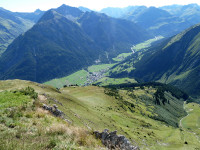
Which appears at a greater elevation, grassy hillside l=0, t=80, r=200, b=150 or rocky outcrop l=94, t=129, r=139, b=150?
rocky outcrop l=94, t=129, r=139, b=150

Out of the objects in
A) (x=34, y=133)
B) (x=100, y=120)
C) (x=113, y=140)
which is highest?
(x=34, y=133)

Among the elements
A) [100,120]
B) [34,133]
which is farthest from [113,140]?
[100,120]

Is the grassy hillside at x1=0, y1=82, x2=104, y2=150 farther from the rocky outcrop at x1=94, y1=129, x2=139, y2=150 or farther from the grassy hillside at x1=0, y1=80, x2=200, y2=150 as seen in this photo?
the rocky outcrop at x1=94, y1=129, x2=139, y2=150

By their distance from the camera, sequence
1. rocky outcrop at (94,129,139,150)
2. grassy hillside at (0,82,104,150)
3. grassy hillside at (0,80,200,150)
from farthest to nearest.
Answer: grassy hillside at (0,80,200,150) → rocky outcrop at (94,129,139,150) → grassy hillside at (0,82,104,150)

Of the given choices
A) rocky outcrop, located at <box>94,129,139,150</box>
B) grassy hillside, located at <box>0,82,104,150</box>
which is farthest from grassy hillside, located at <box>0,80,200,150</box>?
rocky outcrop, located at <box>94,129,139,150</box>

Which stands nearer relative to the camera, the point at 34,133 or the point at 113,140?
the point at 34,133

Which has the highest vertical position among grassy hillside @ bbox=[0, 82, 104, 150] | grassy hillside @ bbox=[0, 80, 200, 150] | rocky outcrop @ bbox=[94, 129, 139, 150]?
grassy hillside @ bbox=[0, 82, 104, 150]

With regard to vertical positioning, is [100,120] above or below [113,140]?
below

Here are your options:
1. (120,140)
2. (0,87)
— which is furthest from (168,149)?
(0,87)

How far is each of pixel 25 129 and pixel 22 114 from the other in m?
4.58

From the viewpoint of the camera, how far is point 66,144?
1342cm

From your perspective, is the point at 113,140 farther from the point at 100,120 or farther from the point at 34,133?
the point at 100,120

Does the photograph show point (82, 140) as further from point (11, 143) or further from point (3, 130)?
point (3, 130)

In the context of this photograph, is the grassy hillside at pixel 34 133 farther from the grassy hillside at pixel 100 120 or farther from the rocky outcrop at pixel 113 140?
the rocky outcrop at pixel 113 140
